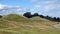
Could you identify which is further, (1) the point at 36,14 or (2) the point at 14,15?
(1) the point at 36,14

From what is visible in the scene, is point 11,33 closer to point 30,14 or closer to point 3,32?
point 3,32

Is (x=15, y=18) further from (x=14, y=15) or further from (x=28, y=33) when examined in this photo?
(x=28, y=33)

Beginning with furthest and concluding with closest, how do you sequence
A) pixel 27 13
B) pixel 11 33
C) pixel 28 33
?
pixel 27 13
pixel 28 33
pixel 11 33

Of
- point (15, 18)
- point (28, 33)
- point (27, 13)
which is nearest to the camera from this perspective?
point (28, 33)

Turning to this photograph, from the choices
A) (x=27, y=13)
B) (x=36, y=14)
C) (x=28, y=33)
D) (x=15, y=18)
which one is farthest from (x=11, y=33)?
(x=36, y=14)

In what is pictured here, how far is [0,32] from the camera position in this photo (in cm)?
4409

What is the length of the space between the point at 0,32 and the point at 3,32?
2.88ft

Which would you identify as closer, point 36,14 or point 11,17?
point 11,17

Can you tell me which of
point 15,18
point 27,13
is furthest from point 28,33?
point 27,13

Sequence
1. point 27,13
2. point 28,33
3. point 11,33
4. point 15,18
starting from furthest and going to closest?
point 27,13 < point 15,18 < point 28,33 < point 11,33

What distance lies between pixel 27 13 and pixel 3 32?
10079 cm

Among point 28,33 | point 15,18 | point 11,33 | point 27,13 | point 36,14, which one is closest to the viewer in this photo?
point 11,33

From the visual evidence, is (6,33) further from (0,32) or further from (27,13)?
(27,13)

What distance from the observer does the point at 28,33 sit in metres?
46.7
